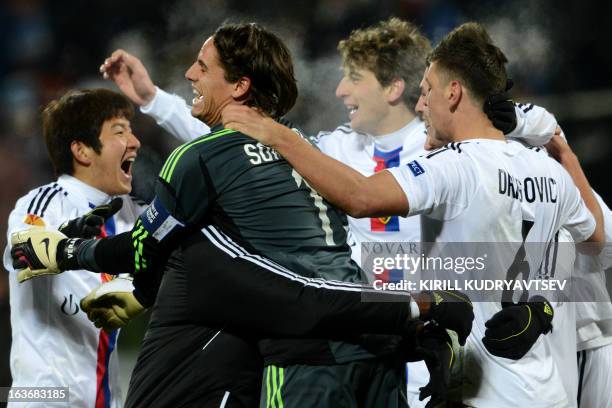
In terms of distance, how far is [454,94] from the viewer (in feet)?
11.1

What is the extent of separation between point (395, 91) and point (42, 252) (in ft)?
7.48

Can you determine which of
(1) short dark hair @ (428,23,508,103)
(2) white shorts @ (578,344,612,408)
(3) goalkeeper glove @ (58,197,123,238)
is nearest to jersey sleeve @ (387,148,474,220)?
(1) short dark hair @ (428,23,508,103)

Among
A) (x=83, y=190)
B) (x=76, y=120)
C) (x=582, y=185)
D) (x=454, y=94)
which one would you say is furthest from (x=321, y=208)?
(x=76, y=120)

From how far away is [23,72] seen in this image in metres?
8.46

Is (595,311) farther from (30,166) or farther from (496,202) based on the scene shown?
(30,166)

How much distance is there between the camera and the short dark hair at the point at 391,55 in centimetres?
506

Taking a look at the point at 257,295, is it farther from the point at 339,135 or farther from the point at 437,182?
the point at 339,135

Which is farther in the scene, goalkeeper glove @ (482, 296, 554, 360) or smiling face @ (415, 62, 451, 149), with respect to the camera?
smiling face @ (415, 62, 451, 149)

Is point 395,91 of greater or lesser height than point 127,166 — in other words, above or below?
above

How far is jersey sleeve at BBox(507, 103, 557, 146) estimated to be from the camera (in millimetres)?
3529

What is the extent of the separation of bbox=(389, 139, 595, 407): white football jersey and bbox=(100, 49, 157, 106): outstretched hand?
6.60ft

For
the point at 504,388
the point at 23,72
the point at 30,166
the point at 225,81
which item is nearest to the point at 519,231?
the point at 504,388

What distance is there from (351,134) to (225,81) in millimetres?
1980

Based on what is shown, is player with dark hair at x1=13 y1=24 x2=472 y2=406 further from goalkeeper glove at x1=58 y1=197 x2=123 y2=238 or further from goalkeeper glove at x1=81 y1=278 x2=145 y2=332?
goalkeeper glove at x1=58 y1=197 x2=123 y2=238
